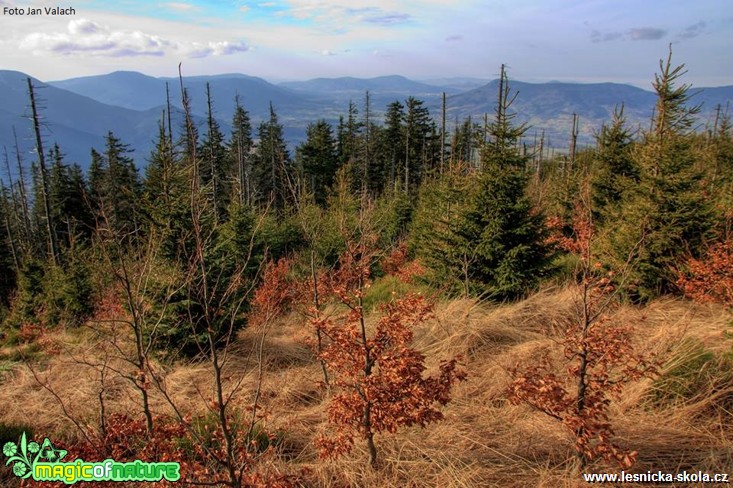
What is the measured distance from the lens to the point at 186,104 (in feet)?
7.41

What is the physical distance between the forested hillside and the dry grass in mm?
32

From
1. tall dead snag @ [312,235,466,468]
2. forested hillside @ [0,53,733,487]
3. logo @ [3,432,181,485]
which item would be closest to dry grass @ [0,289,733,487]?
forested hillside @ [0,53,733,487]

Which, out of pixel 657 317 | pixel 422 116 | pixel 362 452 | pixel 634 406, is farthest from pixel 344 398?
pixel 422 116

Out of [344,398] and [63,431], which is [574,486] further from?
[63,431]

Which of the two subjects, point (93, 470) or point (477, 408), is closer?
point (93, 470)

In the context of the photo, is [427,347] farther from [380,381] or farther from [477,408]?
[380,381]

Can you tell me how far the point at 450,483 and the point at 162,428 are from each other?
264 cm

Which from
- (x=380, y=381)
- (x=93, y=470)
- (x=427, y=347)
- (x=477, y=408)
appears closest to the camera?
(x=93, y=470)

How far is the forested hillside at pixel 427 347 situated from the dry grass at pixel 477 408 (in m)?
0.03

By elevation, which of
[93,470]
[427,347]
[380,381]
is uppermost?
[380,381]

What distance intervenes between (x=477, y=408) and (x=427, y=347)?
2072 millimetres

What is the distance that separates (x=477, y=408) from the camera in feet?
15.9

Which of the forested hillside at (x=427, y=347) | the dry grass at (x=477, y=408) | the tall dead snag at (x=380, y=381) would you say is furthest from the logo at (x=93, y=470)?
the tall dead snag at (x=380, y=381)

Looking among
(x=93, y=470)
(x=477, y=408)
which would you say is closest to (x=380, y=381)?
(x=477, y=408)
